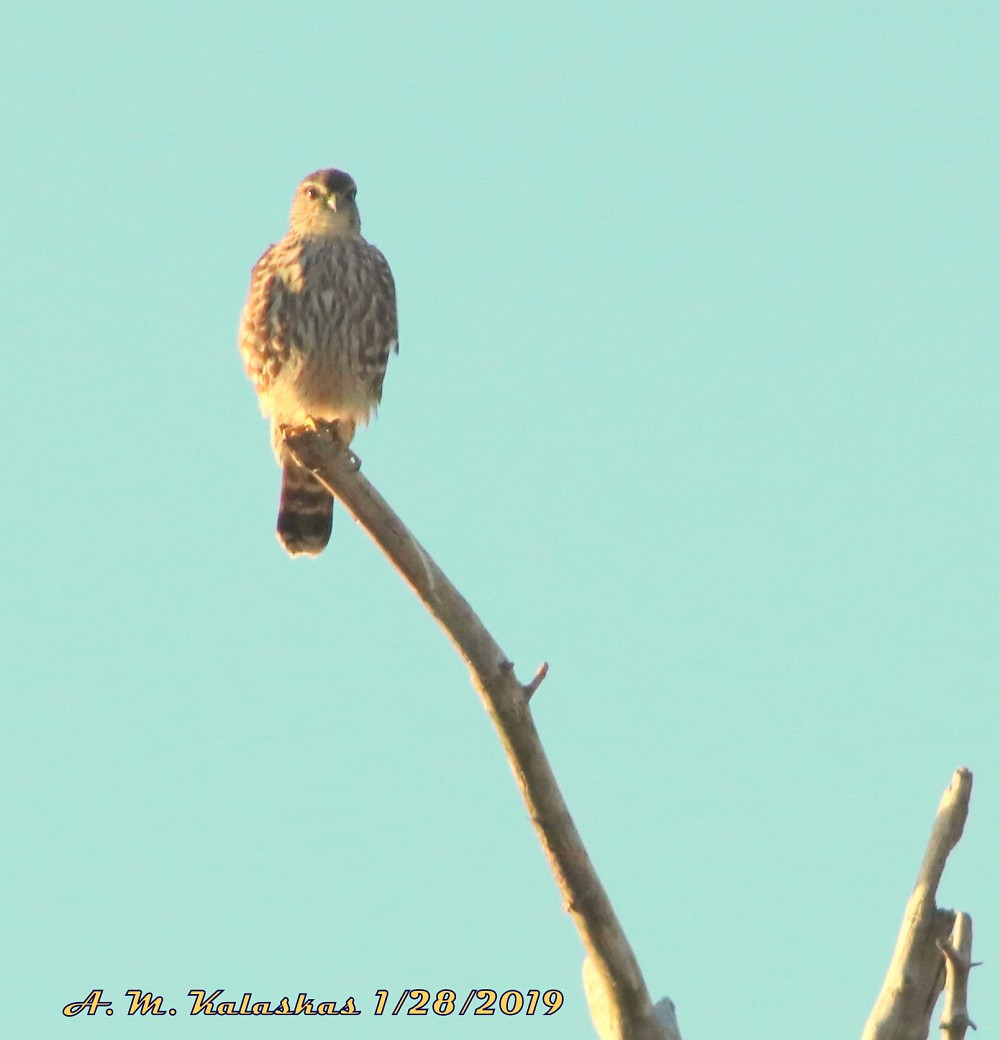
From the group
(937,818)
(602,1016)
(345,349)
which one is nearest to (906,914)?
(937,818)

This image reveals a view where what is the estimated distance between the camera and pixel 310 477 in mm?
6176

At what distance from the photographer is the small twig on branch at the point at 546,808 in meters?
3.29

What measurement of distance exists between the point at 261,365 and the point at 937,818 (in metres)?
3.52

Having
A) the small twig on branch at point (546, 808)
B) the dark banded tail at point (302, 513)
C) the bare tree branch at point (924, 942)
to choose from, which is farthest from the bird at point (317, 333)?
the bare tree branch at point (924, 942)

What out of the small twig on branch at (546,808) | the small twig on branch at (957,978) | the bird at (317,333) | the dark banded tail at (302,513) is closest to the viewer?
the small twig on branch at (957,978)

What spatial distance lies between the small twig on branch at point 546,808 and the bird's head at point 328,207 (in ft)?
9.95

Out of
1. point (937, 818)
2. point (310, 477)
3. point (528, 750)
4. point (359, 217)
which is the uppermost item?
point (359, 217)

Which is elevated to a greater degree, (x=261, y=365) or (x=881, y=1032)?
(x=261, y=365)

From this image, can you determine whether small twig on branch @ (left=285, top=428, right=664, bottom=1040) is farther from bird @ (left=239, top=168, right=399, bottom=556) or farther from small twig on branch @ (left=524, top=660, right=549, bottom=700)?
bird @ (left=239, top=168, right=399, bottom=556)

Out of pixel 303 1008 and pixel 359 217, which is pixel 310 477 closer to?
pixel 359 217

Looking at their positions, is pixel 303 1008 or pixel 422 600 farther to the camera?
pixel 303 1008

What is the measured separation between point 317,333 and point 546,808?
2.98 m

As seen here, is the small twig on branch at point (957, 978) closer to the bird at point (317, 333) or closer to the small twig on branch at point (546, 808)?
the small twig on branch at point (546, 808)

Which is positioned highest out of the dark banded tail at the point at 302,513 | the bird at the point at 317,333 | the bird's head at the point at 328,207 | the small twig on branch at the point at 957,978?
the bird's head at the point at 328,207
